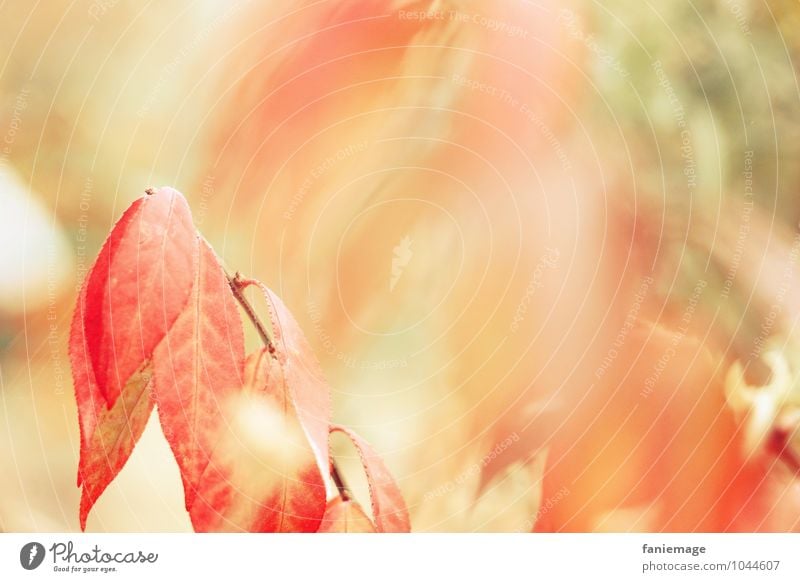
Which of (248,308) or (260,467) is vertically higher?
(248,308)

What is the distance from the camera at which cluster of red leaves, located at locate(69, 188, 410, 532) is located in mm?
609

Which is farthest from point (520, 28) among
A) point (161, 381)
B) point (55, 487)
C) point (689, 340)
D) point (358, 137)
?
point (55, 487)

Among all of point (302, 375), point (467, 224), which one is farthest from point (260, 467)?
point (467, 224)

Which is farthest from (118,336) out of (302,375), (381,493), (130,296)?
(381,493)

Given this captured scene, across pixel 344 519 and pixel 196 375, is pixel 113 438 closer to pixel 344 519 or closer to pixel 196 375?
pixel 196 375

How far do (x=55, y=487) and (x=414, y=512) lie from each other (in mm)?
300

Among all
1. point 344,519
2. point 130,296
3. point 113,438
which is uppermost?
point 130,296

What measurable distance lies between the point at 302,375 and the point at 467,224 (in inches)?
7.7

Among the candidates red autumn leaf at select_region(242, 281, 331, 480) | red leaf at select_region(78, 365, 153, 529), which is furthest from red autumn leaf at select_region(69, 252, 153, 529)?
red autumn leaf at select_region(242, 281, 331, 480)

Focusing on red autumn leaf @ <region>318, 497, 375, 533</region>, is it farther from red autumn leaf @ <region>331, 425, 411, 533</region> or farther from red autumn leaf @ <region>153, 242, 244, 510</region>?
red autumn leaf @ <region>153, 242, 244, 510</region>

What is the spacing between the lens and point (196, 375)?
0.61 meters

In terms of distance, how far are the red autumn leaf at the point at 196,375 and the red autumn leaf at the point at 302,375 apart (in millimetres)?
36

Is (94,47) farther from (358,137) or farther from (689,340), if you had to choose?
(689,340)

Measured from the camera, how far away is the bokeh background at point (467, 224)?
62 cm
